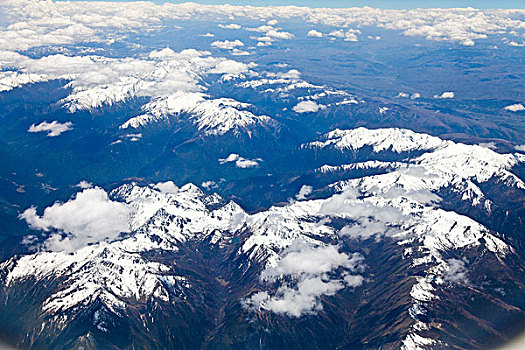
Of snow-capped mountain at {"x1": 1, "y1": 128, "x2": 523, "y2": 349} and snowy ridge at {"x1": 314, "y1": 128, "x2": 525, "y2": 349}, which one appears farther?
snowy ridge at {"x1": 314, "y1": 128, "x2": 525, "y2": 349}

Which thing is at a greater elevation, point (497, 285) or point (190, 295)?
point (497, 285)

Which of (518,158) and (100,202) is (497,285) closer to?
(518,158)

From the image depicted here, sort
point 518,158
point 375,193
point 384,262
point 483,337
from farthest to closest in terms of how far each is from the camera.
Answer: point 518,158
point 375,193
point 384,262
point 483,337

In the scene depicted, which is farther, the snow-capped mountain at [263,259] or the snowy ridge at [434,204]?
the snowy ridge at [434,204]

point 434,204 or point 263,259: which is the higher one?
point 434,204

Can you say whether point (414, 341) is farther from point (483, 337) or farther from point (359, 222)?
point (359, 222)

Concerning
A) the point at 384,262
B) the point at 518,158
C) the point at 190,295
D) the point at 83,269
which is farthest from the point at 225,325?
the point at 518,158

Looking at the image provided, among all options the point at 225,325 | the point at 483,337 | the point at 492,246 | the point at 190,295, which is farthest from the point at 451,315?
the point at 190,295

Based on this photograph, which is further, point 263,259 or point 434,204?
point 434,204

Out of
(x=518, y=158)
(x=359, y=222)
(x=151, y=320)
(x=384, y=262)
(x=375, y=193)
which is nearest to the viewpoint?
(x=151, y=320)

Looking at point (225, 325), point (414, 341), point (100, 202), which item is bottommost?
point (100, 202)

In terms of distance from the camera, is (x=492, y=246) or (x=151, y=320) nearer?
(x=151, y=320)
